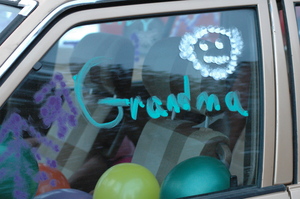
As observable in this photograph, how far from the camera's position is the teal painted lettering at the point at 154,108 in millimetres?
1705

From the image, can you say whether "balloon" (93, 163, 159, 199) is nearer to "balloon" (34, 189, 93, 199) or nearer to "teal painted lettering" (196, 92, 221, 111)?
"balloon" (34, 189, 93, 199)

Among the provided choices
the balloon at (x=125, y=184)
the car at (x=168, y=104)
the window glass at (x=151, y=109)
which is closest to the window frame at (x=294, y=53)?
the car at (x=168, y=104)

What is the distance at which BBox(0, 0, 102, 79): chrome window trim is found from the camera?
146cm

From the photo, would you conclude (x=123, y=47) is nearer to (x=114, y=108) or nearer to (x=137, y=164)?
(x=114, y=108)

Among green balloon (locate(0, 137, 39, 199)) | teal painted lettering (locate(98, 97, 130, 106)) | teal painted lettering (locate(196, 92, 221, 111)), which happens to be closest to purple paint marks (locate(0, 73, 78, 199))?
green balloon (locate(0, 137, 39, 199))

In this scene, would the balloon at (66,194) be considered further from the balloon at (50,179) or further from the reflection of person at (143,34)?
the reflection of person at (143,34)

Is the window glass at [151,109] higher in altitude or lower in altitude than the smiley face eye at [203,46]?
lower

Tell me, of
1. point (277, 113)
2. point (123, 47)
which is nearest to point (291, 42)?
point (277, 113)

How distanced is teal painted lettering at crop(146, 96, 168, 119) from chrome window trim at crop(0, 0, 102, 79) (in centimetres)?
37

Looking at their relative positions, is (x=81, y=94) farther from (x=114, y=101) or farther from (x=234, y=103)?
(x=234, y=103)

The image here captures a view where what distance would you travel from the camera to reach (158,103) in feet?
5.64

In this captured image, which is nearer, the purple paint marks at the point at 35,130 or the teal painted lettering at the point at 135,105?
the purple paint marks at the point at 35,130

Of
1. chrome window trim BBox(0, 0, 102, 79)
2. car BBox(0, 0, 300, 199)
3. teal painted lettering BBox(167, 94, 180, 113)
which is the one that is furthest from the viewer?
teal painted lettering BBox(167, 94, 180, 113)

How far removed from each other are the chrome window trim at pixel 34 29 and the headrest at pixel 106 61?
194 millimetres
